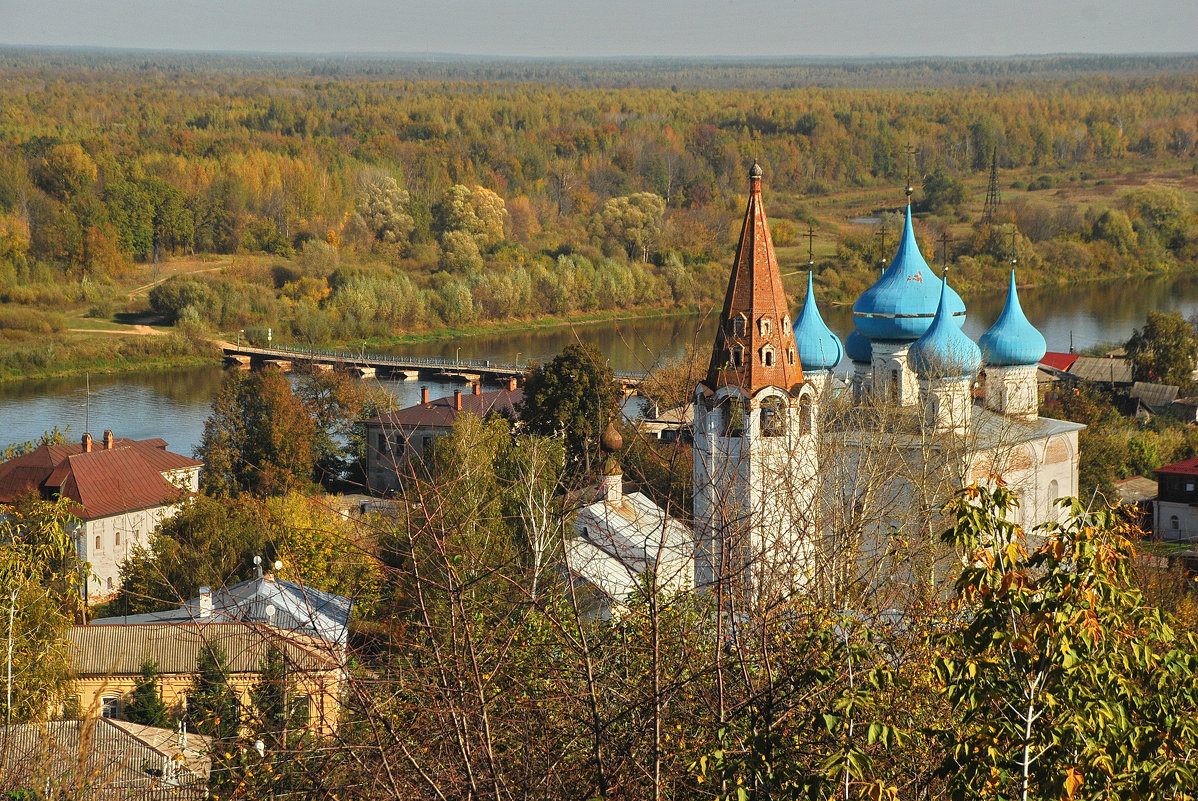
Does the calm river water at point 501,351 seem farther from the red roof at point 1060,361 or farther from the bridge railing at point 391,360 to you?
the red roof at point 1060,361

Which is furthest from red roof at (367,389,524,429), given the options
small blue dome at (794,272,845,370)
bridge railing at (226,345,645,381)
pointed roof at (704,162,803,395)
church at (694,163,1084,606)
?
pointed roof at (704,162,803,395)

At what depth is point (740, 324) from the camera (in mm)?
7672

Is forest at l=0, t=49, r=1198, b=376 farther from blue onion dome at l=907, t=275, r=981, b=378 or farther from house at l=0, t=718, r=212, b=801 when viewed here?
house at l=0, t=718, r=212, b=801

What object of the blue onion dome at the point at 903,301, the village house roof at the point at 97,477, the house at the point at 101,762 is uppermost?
the blue onion dome at the point at 903,301

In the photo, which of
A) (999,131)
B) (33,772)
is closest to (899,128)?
(999,131)

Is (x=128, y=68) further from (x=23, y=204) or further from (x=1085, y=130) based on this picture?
(x=23, y=204)

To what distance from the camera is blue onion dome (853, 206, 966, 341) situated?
387 inches

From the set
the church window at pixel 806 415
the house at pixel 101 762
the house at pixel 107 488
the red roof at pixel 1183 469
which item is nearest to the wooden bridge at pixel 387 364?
the house at pixel 107 488

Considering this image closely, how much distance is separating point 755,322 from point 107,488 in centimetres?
588

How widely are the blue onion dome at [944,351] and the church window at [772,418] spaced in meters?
1.92

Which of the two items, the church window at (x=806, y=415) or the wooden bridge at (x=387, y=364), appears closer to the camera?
the church window at (x=806, y=415)

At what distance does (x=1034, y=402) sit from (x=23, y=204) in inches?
991

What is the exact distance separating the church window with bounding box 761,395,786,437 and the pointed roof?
83 mm

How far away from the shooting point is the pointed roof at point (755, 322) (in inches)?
299
